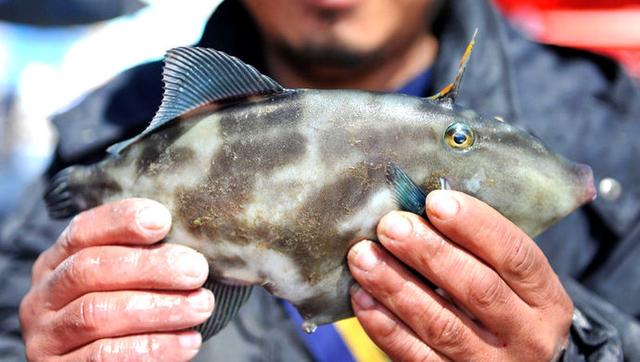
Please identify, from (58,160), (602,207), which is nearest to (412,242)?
(602,207)

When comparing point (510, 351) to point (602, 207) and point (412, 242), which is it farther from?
point (602, 207)

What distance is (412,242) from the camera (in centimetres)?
78

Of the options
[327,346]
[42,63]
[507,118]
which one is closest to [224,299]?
[327,346]

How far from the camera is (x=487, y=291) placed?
834mm

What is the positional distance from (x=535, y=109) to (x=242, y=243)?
97 cm

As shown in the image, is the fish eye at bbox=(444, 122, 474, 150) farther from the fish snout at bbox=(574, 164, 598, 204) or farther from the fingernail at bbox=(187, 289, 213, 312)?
the fingernail at bbox=(187, 289, 213, 312)

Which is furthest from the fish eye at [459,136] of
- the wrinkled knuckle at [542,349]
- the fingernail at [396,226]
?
the wrinkled knuckle at [542,349]

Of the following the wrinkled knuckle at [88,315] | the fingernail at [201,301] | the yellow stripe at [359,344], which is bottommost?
the yellow stripe at [359,344]

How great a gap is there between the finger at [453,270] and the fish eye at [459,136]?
0.32ft

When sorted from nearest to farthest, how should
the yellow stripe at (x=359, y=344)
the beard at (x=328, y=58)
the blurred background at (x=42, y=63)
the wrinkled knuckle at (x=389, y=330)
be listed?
the wrinkled knuckle at (x=389, y=330) → the yellow stripe at (x=359, y=344) → the beard at (x=328, y=58) → the blurred background at (x=42, y=63)

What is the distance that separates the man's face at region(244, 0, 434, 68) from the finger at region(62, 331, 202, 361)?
0.69m

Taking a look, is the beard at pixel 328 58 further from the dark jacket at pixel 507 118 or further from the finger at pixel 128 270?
the finger at pixel 128 270

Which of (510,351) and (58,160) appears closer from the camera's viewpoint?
(510,351)

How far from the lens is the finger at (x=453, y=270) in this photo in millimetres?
778
